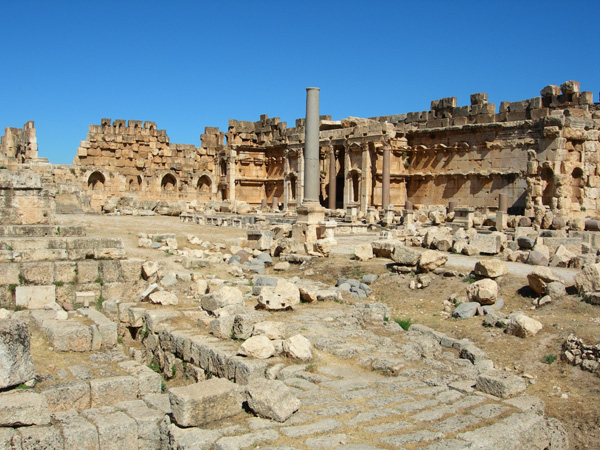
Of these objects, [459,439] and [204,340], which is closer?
[459,439]

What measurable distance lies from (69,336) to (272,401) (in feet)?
11.1

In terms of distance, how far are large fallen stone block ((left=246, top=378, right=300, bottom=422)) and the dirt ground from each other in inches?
133

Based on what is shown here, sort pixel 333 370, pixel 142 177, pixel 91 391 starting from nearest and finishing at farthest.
→ 1. pixel 91 391
2. pixel 333 370
3. pixel 142 177

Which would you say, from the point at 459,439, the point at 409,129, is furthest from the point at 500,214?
the point at 459,439

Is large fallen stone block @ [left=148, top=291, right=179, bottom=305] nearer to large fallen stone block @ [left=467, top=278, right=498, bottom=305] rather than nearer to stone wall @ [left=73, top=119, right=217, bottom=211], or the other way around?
large fallen stone block @ [left=467, top=278, right=498, bottom=305]

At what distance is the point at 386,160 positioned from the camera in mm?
28438

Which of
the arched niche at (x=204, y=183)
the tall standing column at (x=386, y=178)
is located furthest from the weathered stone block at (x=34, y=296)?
the arched niche at (x=204, y=183)

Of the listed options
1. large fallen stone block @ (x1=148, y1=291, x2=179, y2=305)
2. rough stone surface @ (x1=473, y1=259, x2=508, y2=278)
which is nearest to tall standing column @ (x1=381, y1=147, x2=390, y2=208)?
rough stone surface @ (x1=473, y1=259, x2=508, y2=278)

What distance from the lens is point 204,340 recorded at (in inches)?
271

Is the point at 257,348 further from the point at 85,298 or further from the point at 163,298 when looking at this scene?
the point at 85,298

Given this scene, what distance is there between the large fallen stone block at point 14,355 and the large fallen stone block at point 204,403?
5.16 ft

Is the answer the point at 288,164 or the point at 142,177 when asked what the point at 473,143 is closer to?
the point at 288,164

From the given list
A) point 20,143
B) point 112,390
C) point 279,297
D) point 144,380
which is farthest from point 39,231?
point 20,143

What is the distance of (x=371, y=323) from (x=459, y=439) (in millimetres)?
4330
